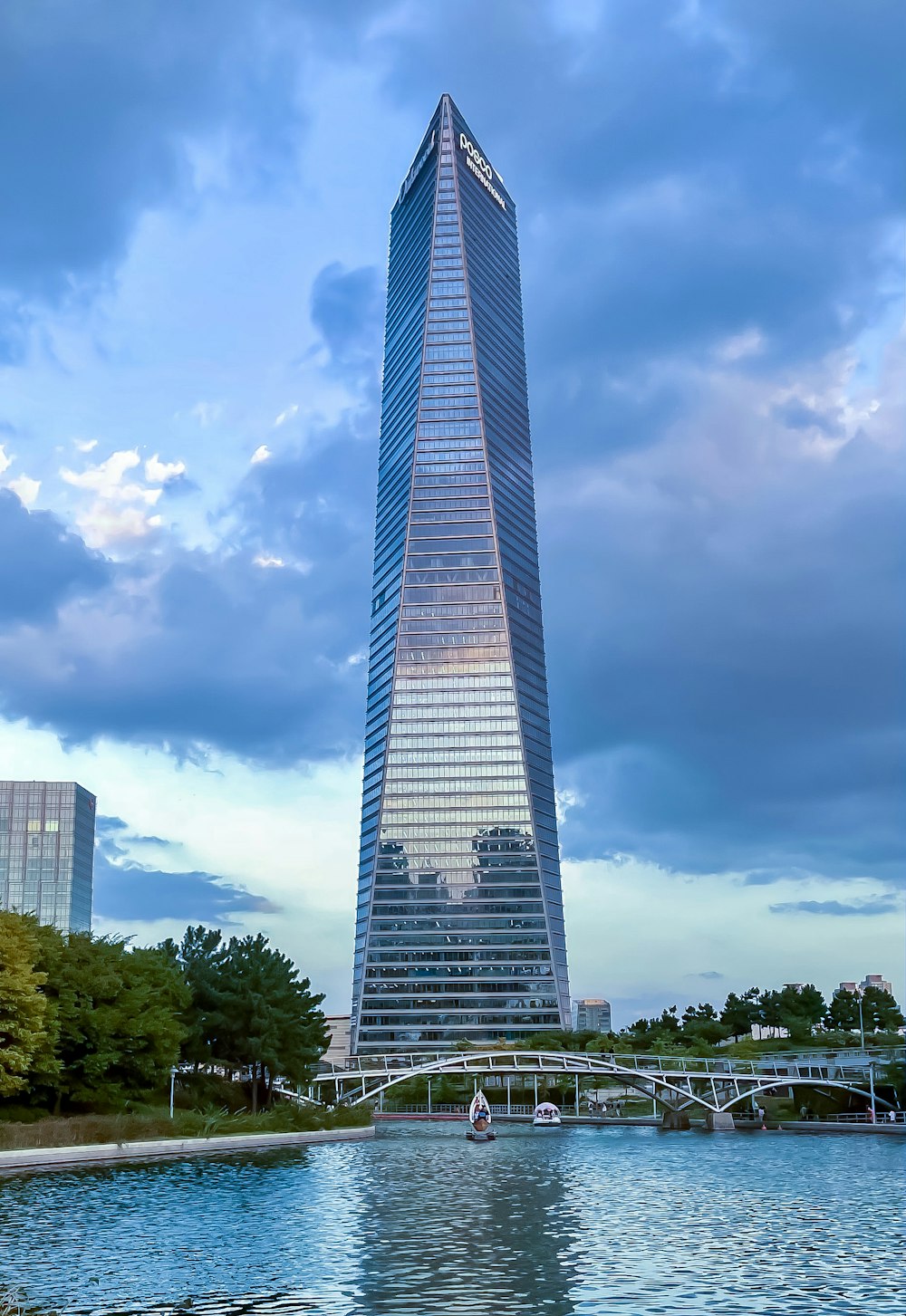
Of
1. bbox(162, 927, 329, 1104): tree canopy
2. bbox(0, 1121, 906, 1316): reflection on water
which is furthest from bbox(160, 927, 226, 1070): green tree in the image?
bbox(0, 1121, 906, 1316): reflection on water

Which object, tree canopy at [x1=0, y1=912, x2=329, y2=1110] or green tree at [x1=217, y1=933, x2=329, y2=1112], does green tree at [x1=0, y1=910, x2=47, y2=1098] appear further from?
green tree at [x1=217, y1=933, x2=329, y2=1112]

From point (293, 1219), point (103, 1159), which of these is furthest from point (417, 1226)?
point (103, 1159)

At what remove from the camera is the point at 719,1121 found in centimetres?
14800

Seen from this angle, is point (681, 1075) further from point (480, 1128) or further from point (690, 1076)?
point (480, 1128)

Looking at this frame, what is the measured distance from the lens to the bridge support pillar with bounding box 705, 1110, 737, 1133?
483 ft

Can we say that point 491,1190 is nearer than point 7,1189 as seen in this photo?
No

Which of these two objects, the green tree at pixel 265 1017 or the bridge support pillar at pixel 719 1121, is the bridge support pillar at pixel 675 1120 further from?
the green tree at pixel 265 1017

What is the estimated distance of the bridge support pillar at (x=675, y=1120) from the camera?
153 meters

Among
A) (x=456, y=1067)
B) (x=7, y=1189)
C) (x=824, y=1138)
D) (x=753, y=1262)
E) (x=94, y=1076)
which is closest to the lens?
(x=753, y=1262)

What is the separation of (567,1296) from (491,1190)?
35859 millimetres

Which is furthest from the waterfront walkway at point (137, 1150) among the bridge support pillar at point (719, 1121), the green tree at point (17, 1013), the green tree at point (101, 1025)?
the bridge support pillar at point (719, 1121)

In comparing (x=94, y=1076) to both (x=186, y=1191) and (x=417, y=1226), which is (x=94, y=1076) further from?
(x=417, y=1226)

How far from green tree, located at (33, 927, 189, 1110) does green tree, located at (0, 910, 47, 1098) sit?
391 centimetres

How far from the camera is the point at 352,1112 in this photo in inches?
5098
